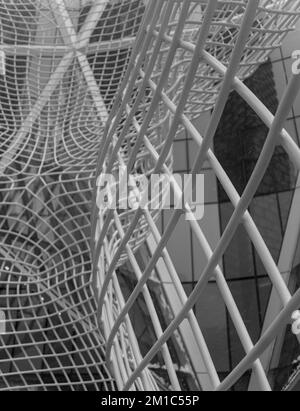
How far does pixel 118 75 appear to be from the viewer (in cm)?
817

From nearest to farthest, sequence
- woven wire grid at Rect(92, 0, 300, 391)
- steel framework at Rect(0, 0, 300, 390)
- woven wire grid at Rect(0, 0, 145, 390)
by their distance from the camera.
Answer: woven wire grid at Rect(92, 0, 300, 391), steel framework at Rect(0, 0, 300, 390), woven wire grid at Rect(0, 0, 145, 390)

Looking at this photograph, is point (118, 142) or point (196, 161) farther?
point (118, 142)

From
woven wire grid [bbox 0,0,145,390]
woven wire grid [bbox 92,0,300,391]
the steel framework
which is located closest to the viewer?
woven wire grid [bbox 92,0,300,391]

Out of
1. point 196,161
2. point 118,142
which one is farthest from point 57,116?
point 196,161

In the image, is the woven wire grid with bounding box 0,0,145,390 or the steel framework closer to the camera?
the steel framework

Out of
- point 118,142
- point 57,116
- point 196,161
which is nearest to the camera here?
point 196,161

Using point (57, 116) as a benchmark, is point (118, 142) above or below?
below

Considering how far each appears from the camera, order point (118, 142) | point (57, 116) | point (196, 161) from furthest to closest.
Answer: point (57, 116) < point (118, 142) < point (196, 161)

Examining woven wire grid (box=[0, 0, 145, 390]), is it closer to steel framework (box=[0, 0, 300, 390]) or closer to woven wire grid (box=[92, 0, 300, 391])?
steel framework (box=[0, 0, 300, 390])

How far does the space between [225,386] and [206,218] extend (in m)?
9.10

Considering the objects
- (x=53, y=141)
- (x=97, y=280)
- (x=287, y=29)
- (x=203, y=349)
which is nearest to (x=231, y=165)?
(x=53, y=141)

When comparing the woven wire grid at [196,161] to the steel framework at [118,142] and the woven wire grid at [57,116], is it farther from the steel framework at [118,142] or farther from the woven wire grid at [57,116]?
the woven wire grid at [57,116]

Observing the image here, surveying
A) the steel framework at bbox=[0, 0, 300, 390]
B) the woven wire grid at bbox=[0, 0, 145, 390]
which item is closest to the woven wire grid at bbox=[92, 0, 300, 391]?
the steel framework at bbox=[0, 0, 300, 390]

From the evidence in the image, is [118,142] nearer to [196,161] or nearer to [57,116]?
[196,161]
